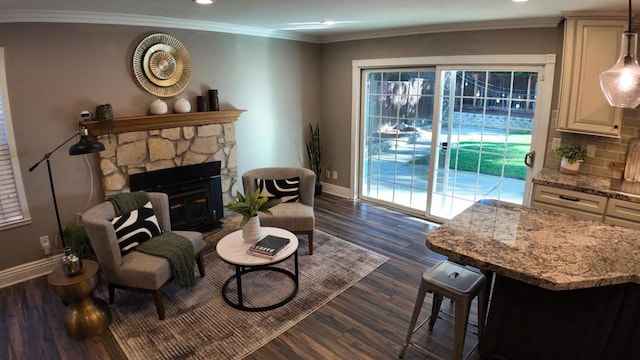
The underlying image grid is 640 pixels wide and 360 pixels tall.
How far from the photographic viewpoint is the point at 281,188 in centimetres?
430

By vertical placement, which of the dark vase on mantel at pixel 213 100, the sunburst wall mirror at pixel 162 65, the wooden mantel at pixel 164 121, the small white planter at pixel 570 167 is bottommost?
the small white planter at pixel 570 167

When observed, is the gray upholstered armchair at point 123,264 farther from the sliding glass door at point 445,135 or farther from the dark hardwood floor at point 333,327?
the sliding glass door at point 445,135

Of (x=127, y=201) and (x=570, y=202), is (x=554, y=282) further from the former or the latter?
(x=127, y=201)

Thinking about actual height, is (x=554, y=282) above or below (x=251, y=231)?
above

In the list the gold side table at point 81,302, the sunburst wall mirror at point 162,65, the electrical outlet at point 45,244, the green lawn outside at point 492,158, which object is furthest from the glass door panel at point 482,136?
the electrical outlet at point 45,244

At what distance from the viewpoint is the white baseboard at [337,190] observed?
598 cm

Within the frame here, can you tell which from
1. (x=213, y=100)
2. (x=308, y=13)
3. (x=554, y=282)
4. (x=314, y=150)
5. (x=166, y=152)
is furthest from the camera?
(x=314, y=150)

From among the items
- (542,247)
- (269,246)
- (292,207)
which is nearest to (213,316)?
(269,246)

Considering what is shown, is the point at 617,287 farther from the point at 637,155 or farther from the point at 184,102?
the point at 184,102

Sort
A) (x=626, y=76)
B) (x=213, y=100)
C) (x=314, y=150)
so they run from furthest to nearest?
(x=314, y=150)
(x=213, y=100)
(x=626, y=76)

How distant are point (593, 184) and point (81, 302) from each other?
437 cm

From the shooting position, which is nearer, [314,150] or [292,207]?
[292,207]

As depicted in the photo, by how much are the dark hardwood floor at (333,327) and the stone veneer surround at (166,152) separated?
1.22 m

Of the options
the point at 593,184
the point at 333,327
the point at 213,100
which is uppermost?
the point at 213,100
